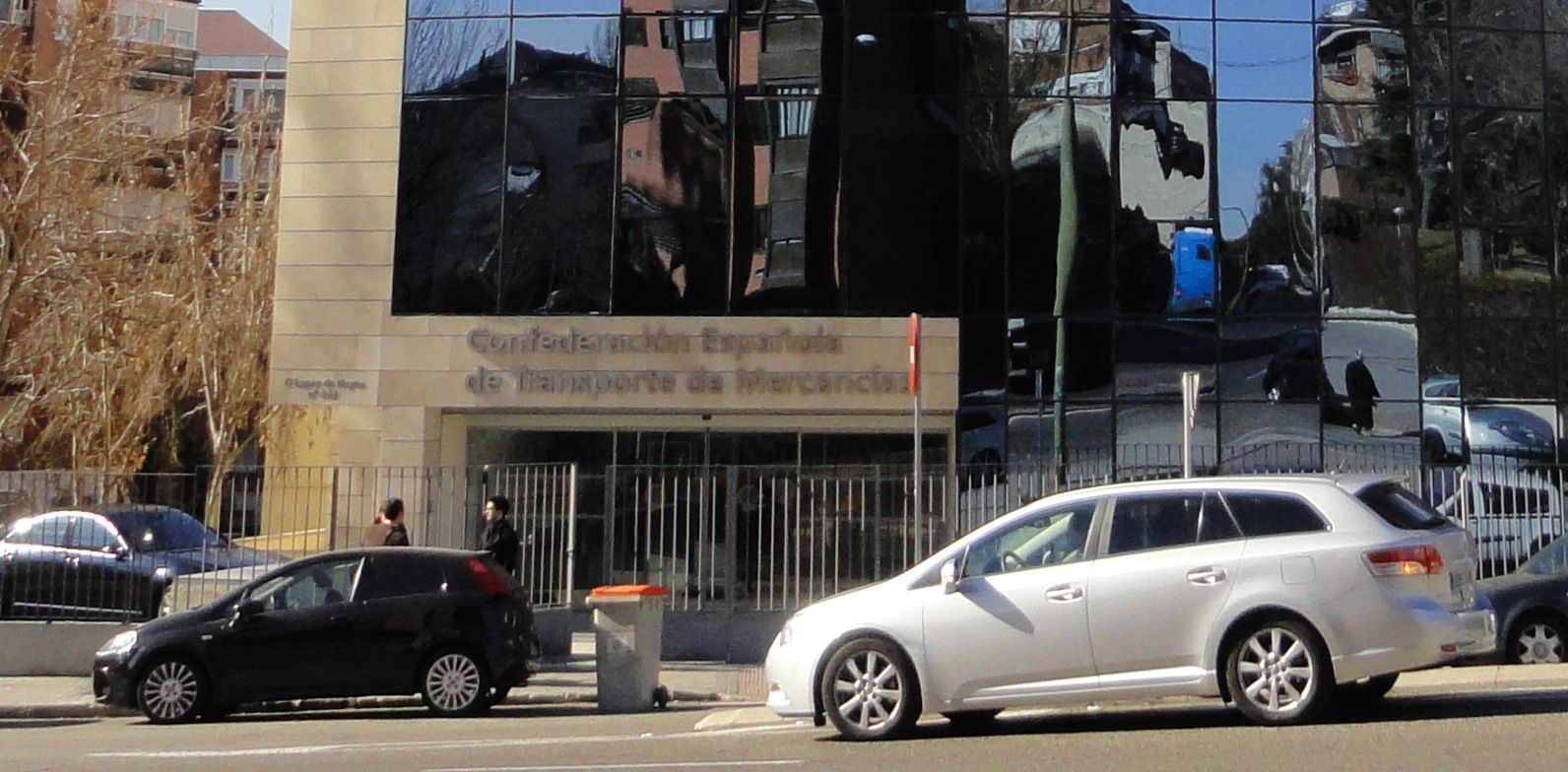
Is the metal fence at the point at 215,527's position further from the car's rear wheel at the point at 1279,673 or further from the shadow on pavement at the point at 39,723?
the car's rear wheel at the point at 1279,673

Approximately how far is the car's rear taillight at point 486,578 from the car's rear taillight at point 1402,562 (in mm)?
7655

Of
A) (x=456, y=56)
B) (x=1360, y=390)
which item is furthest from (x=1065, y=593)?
(x=456, y=56)

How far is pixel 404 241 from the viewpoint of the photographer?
2375 cm

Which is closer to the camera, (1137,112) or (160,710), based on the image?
(160,710)

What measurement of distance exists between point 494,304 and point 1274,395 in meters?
10.8

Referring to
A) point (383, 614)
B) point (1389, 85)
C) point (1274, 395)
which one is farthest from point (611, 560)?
point (1389, 85)

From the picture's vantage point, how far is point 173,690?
1445cm

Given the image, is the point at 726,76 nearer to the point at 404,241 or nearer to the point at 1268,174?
the point at 404,241

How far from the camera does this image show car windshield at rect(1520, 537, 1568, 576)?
52.7 ft

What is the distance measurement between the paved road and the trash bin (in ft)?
2.26

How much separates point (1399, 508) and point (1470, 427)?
1373 centimetres

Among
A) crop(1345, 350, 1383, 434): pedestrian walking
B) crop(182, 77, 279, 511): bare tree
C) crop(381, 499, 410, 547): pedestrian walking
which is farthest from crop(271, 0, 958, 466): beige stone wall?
crop(182, 77, 279, 511): bare tree

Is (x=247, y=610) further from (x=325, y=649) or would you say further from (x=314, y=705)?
(x=314, y=705)

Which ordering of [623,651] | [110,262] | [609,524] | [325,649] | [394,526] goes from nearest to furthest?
[325,649]
[623,651]
[394,526]
[609,524]
[110,262]
